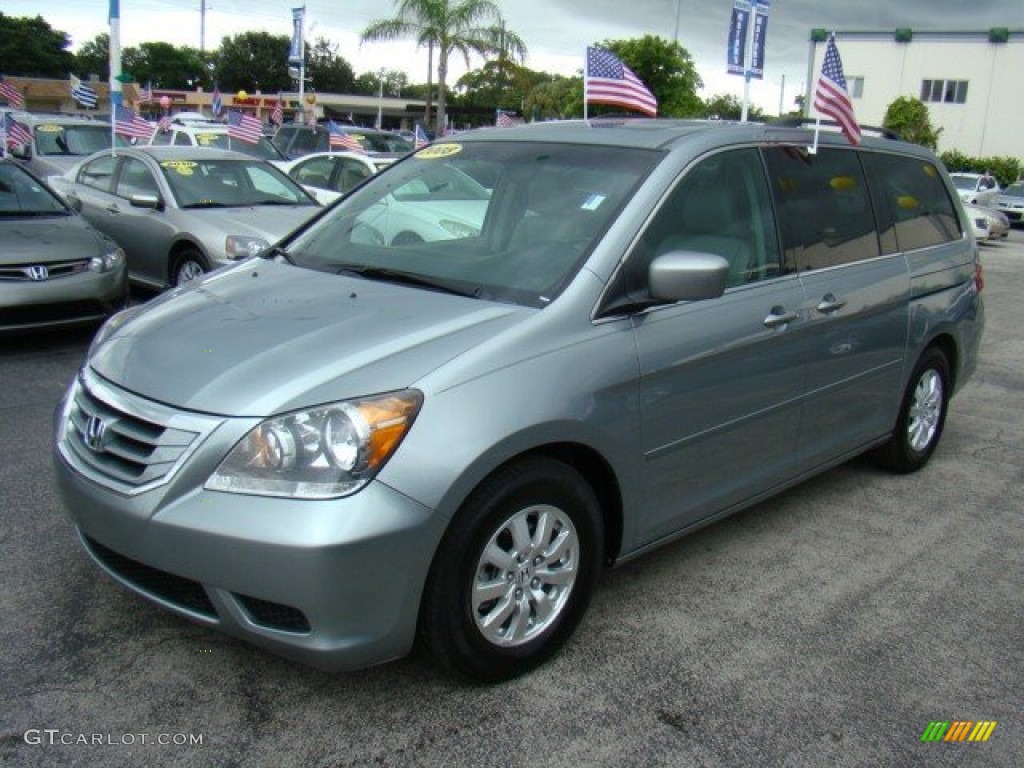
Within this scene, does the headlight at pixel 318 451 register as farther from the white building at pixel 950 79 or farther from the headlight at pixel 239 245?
the white building at pixel 950 79

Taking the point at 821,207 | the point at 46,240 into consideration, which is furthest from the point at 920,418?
the point at 46,240

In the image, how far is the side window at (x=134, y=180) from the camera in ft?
30.5

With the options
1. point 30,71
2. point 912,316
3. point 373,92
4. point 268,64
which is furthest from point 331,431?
point 373,92

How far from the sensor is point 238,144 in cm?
1841

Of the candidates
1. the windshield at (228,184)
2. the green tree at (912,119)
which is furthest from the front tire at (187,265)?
the green tree at (912,119)

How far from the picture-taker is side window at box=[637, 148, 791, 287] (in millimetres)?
3619

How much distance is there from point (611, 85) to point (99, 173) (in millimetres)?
6004

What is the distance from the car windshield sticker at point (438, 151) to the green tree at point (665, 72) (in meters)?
22.6

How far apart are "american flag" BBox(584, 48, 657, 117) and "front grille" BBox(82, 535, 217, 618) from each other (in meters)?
4.88

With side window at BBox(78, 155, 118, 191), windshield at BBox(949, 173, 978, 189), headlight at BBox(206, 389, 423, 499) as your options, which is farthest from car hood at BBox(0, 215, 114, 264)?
windshield at BBox(949, 173, 978, 189)

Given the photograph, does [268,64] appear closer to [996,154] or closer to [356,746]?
[996,154]

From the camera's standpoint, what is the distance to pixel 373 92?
370 ft

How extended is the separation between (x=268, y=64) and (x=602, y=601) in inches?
4245

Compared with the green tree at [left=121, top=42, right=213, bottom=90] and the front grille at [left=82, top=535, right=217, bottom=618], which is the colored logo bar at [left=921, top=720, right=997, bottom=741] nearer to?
the front grille at [left=82, top=535, right=217, bottom=618]
